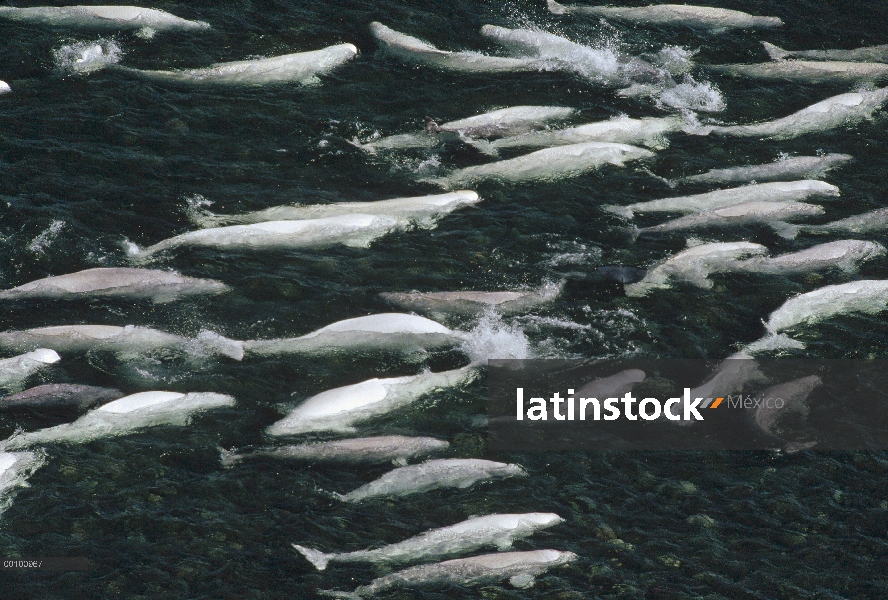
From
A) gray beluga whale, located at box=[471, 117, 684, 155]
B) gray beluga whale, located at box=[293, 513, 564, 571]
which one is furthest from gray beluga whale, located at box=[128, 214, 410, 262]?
gray beluga whale, located at box=[293, 513, 564, 571]

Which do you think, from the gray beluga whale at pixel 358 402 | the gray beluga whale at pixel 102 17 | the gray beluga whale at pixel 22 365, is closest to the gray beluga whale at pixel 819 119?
the gray beluga whale at pixel 358 402

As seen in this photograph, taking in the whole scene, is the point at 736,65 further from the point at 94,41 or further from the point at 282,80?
the point at 94,41

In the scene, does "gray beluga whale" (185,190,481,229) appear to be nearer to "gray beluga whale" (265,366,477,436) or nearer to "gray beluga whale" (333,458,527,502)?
"gray beluga whale" (265,366,477,436)

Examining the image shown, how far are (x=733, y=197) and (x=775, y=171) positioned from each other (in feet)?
4.26

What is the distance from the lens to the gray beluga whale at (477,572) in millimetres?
9125

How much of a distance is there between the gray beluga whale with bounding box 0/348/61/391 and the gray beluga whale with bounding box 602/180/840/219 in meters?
8.38

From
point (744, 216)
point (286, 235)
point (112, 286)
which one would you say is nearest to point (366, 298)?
point (286, 235)

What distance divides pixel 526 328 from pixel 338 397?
2824 mm

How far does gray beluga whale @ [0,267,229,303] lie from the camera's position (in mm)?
12328

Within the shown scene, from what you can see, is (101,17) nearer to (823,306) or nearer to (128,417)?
(128,417)

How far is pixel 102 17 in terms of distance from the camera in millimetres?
17844

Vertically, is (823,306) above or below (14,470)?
above

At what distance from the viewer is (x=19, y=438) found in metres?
10.3

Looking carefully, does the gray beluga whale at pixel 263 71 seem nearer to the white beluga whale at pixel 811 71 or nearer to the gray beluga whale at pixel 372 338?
the gray beluga whale at pixel 372 338
